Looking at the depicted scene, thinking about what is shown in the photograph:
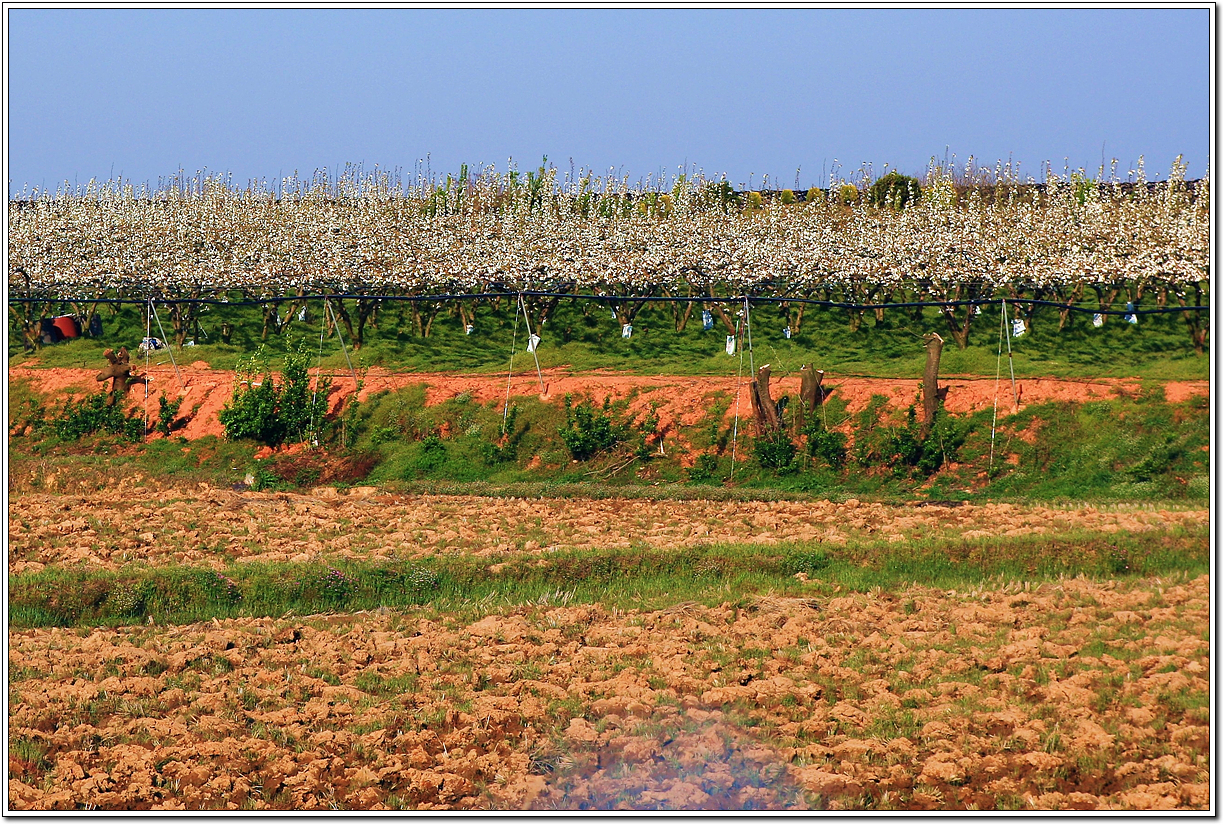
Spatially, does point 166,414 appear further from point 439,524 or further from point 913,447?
point 913,447

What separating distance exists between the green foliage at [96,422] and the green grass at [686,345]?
3.29m

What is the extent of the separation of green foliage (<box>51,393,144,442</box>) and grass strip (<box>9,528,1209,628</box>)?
11133 mm

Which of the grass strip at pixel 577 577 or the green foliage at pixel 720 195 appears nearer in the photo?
the grass strip at pixel 577 577

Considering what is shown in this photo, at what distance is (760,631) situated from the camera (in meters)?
9.83

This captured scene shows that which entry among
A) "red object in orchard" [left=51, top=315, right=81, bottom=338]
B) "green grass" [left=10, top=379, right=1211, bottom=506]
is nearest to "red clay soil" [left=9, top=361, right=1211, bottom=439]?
"green grass" [left=10, top=379, right=1211, bottom=506]

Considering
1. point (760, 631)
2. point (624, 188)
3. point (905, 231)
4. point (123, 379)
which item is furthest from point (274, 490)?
point (624, 188)

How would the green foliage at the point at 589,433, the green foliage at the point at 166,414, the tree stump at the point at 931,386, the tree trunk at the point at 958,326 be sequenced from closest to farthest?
the tree stump at the point at 931,386
the green foliage at the point at 589,433
the green foliage at the point at 166,414
the tree trunk at the point at 958,326

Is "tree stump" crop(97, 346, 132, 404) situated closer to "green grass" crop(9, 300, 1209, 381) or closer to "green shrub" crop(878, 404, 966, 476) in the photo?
"green grass" crop(9, 300, 1209, 381)

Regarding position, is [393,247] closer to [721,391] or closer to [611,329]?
[611,329]

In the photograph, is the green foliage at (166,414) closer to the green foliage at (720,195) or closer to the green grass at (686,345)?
the green grass at (686,345)

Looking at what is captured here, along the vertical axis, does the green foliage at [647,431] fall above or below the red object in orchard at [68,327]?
below

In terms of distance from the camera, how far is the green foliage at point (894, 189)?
3825cm

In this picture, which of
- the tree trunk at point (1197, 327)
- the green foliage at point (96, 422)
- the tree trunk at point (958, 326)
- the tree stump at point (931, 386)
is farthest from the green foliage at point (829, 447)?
the green foliage at point (96, 422)

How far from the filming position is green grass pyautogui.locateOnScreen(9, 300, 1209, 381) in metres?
22.1
